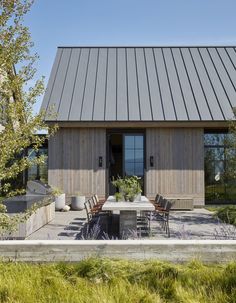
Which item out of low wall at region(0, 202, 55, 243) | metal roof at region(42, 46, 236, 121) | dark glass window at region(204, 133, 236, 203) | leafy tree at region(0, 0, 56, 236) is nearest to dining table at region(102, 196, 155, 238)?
low wall at region(0, 202, 55, 243)

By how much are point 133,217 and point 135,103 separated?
7.47 metres

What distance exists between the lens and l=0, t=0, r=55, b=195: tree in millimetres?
4789

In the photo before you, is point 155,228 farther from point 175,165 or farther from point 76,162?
point 76,162

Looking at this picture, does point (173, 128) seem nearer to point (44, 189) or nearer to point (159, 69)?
point (159, 69)

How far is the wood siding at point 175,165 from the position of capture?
1445 cm

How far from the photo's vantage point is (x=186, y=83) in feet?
54.0

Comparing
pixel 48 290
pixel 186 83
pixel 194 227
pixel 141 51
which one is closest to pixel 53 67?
pixel 141 51

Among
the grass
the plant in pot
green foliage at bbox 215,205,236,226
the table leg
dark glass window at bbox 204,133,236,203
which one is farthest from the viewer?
dark glass window at bbox 204,133,236,203

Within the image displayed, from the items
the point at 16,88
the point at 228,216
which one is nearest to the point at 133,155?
the point at 228,216

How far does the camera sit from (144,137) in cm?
1483

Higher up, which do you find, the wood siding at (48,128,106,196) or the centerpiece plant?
the wood siding at (48,128,106,196)

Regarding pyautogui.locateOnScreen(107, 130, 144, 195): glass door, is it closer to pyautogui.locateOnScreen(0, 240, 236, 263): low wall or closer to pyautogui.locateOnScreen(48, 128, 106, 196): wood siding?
pyautogui.locateOnScreen(48, 128, 106, 196): wood siding

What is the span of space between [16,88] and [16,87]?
2 centimetres

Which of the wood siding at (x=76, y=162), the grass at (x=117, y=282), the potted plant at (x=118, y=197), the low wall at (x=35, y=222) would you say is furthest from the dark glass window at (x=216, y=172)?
the grass at (x=117, y=282)
